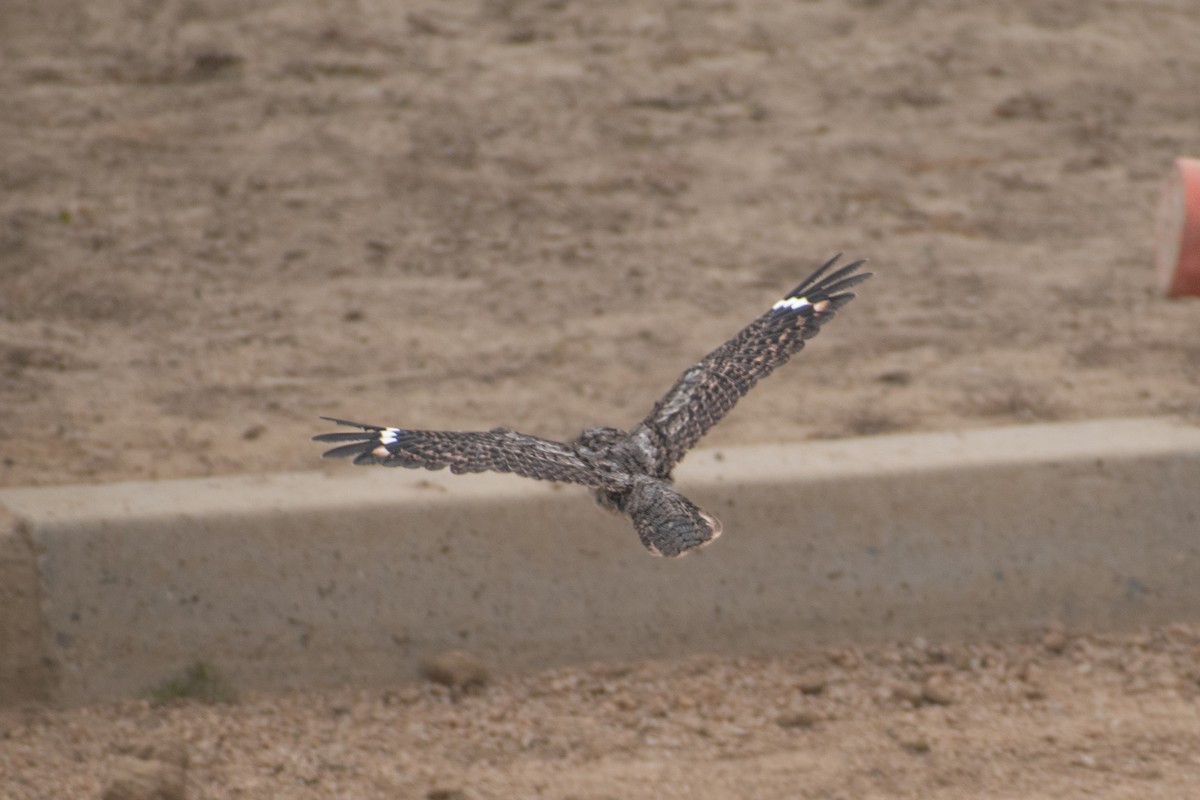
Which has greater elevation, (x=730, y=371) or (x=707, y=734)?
(x=730, y=371)

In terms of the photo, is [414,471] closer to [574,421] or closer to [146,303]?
[574,421]

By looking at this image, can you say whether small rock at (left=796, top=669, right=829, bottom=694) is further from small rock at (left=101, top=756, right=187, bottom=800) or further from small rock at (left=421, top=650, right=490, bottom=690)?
small rock at (left=101, top=756, right=187, bottom=800)

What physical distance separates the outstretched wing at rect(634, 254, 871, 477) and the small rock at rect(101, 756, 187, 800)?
1.42 metres

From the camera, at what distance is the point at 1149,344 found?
5.79 m

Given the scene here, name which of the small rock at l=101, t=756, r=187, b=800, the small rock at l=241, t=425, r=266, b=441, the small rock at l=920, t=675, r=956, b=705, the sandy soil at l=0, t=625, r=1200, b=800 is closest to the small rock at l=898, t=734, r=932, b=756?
the sandy soil at l=0, t=625, r=1200, b=800

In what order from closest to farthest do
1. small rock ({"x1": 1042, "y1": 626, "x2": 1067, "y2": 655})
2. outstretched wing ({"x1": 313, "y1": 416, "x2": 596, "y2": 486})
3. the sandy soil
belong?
outstretched wing ({"x1": 313, "y1": 416, "x2": 596, "y2": 486})
the sandy soil
small rock ({"x1": 1042, "y1": 626, "x2": 1067, "y2": 655})

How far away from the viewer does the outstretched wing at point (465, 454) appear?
3.40 meters

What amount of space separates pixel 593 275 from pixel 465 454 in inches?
117

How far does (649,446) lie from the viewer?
3812 mm

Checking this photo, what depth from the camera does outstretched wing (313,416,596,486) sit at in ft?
11.2

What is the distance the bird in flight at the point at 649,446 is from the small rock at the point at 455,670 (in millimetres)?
765

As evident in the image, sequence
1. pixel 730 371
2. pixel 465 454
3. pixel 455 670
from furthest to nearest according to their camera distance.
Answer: pixel 455 670 → pixel 730 371 → pixel 465 454

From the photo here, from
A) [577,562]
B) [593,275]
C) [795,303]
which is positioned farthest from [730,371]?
[593,275]

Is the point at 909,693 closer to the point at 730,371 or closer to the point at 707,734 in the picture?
the point at 707,734
